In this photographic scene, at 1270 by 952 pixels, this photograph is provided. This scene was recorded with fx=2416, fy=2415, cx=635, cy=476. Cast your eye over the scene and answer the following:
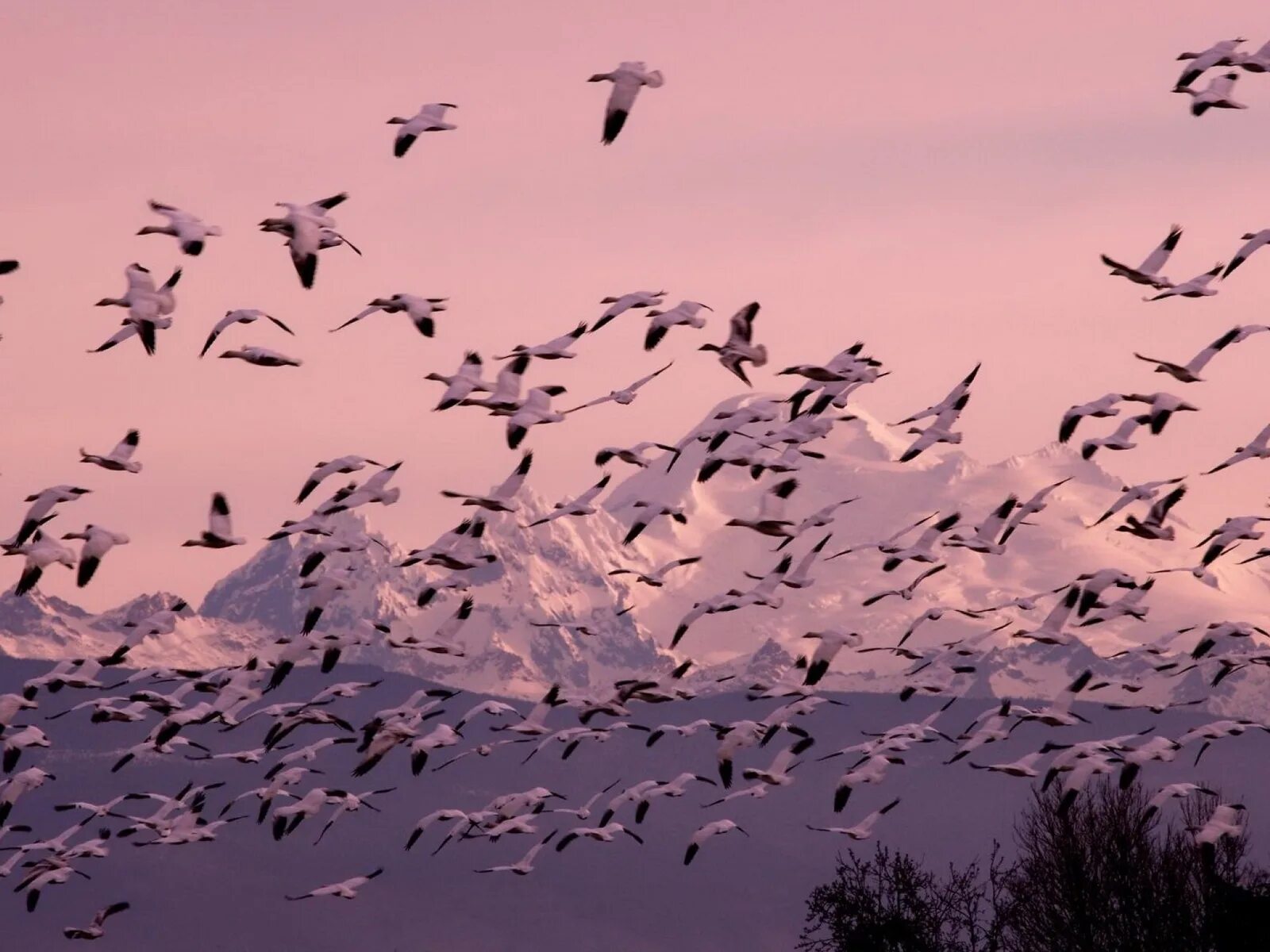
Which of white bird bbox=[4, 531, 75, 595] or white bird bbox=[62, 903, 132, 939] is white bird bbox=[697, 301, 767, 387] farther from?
white bird bbox=[62, 903, 132, 939]

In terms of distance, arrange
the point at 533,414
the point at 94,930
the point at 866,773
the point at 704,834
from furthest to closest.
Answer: the point at 94,930 < the point at 704,834 < the point at 866,773 < the point at 533,414

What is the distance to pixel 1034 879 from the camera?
73688 mm

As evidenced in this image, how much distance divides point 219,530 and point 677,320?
9.51 m

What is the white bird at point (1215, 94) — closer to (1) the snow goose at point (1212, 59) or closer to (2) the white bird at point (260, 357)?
(1) the snow goose at point (1212, 59)

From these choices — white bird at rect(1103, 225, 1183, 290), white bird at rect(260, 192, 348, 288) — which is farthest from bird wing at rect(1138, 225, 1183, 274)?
white bird at rect(260, 192, 348, 288)

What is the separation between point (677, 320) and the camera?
45812 mm

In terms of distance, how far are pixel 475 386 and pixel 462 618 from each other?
8681 millimetres

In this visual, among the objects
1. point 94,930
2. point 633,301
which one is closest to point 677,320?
point 633,301

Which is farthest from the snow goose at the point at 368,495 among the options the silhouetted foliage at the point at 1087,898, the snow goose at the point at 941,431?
the silhouetted foliage at the point at 1087,898

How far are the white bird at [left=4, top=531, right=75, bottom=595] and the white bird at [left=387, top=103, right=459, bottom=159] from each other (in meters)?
10.3

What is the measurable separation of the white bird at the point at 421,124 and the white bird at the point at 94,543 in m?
9.31

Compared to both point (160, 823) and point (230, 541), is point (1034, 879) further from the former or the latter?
point (230, 541)

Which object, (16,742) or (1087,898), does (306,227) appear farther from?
(1087,898)

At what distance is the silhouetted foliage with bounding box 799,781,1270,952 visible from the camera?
215 feet
